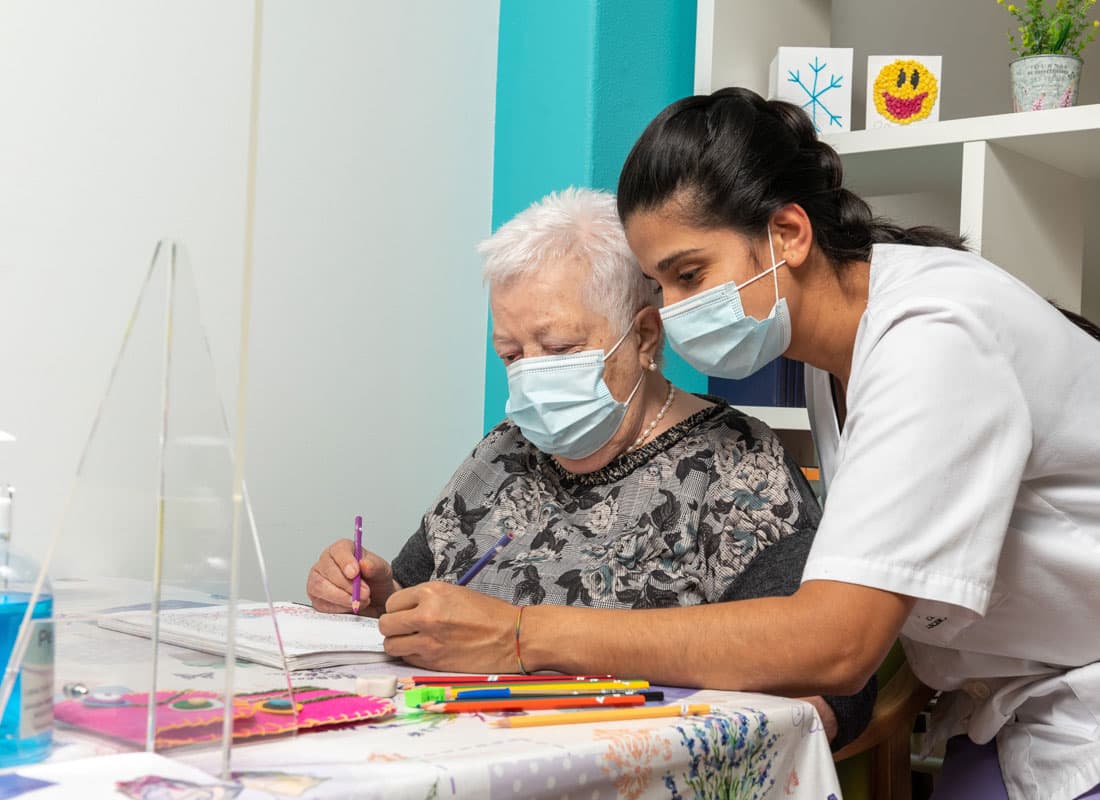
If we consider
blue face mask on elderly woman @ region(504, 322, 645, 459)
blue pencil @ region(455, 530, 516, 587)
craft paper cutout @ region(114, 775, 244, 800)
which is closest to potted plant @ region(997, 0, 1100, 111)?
blue face mask on elderly woman @ region(504, 322, 645, 459)

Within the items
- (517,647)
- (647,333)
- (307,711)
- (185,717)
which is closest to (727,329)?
(647,333)

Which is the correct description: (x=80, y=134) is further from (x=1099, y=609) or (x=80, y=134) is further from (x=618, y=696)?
(x=1099, y=609)

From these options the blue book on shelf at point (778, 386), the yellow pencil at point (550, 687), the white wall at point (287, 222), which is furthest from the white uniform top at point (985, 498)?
the blue book on shelf at point (778, 386)

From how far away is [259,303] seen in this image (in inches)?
72.6

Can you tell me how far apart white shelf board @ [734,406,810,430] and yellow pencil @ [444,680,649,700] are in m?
1.01

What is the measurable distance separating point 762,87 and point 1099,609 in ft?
4.37

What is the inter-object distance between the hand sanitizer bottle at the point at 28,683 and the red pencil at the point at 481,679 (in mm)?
357

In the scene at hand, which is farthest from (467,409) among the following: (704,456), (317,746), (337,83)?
(317,746)

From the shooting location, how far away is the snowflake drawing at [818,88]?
6.67ft

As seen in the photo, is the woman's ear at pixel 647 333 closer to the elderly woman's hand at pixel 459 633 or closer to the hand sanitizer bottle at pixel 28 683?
the elderly woman's hand at pixel 459 633

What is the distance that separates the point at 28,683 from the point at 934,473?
75 centimetres

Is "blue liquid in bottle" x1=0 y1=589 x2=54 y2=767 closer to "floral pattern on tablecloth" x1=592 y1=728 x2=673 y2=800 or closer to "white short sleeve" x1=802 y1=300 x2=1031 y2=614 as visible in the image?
"floral pattern on tablecloth" x1=592 y1=728 x2=673 y2=800

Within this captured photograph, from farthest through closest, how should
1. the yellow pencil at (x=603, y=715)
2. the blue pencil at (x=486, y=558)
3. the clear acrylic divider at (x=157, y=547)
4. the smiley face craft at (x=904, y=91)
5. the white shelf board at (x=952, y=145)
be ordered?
the smiley face craft at (x=904, y=91), the white shelf board at (x=952, y=145), the blue pencil at (x=486, y=558), the yellow pencil at (x=603, y=715), the clear acrylic divider at (x=157, y=547)

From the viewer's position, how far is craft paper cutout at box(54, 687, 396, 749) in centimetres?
71
